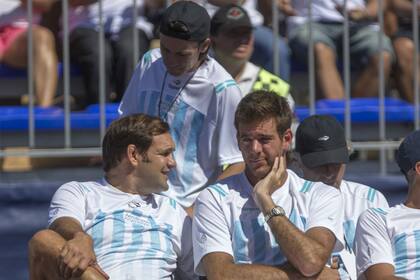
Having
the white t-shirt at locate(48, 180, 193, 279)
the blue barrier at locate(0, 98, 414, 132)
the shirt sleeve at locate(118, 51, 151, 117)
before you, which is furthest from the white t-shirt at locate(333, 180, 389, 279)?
the blue barrier at locate(0, 98, 414, 132)

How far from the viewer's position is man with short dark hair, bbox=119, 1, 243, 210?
549 cm

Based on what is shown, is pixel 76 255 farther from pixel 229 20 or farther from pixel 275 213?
pixel 229 20

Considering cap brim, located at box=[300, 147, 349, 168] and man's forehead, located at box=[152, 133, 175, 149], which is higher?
man's forehead, located at box=[152, 133, 175, 149]

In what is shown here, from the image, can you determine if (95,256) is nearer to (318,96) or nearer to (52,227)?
(52,227)

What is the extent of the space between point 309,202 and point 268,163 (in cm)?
24

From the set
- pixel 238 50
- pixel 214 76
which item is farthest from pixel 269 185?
pixel 238 50

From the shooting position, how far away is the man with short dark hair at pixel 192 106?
18.0ft

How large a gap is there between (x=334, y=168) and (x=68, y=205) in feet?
4.01

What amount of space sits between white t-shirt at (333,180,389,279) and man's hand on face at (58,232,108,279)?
1151mm

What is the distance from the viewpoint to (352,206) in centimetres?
538

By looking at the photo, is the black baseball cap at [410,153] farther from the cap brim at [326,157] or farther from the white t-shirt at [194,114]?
the white t-shirt at [194,114]

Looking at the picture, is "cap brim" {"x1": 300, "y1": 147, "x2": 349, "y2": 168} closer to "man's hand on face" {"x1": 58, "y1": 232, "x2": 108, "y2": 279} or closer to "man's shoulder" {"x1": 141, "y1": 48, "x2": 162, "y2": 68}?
"man's shoulder" {"x1": 141, "y1": 48, "x2": 162, "y2": 68}

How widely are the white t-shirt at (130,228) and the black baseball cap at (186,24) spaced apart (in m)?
0.74

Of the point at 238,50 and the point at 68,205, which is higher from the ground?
the point at 238,50
